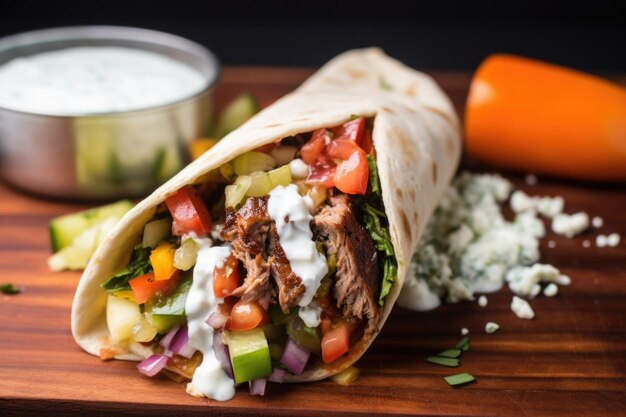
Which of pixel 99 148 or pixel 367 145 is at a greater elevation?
pixel 367 145

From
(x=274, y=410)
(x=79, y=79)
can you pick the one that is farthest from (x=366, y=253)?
(x=79, y=79)

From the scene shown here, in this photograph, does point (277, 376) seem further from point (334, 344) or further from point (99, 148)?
point (99, 148)

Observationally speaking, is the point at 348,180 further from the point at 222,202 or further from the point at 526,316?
the point at 526,316

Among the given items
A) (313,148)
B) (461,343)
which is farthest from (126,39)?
(461,343)

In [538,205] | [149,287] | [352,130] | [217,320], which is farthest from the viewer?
[538,205]

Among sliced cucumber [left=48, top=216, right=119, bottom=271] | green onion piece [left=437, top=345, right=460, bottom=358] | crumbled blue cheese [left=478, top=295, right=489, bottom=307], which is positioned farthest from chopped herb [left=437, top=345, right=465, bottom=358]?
sliced cucumber [left=48, top=216, right=119, bottom=271]

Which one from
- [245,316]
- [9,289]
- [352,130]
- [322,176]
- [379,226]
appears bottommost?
[9,289]
